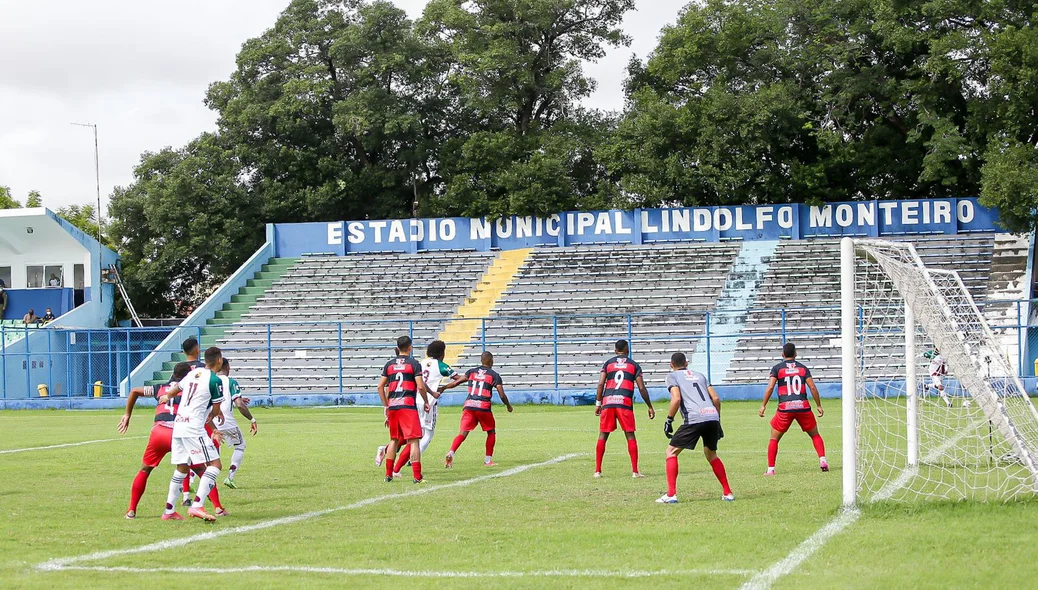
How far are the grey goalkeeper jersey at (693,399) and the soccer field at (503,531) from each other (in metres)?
0.91

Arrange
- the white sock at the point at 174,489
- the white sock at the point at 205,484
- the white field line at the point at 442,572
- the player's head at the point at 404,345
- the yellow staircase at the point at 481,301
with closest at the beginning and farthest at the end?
the white field line at the point at 442,572 → the white sock at the point at 205,484 → the white sock at the point at 174,489 → the player's head at the point at 404,345 → the yellow staircase at the point at 481,301

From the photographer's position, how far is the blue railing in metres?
31.9

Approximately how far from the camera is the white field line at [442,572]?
8016 mm

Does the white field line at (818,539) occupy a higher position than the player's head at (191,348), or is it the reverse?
the player's head at (191,348)

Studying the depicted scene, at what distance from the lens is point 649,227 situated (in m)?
41.5

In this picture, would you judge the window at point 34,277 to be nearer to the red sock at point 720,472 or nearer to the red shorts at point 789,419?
the red shorts at point 789,419

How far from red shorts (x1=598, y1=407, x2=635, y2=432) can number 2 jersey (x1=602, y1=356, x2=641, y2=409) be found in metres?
0.06

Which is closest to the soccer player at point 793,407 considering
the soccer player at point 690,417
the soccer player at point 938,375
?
the soccer player at point 938,375

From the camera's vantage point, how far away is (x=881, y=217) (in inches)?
1553

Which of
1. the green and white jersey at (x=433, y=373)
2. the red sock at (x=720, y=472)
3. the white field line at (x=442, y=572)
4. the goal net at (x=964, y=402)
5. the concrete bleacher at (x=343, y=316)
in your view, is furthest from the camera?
the concrete bleacher at (x=343, y=316)

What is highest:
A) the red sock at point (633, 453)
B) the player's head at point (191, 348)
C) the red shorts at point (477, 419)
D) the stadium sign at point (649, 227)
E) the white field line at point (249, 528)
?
the stadium sign at point (649, 227)

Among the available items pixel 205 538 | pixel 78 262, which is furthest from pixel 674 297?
pixel 205 538

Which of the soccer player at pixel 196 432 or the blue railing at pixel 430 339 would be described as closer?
the soccer player at pixel 196 432

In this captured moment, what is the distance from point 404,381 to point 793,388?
200 inches
